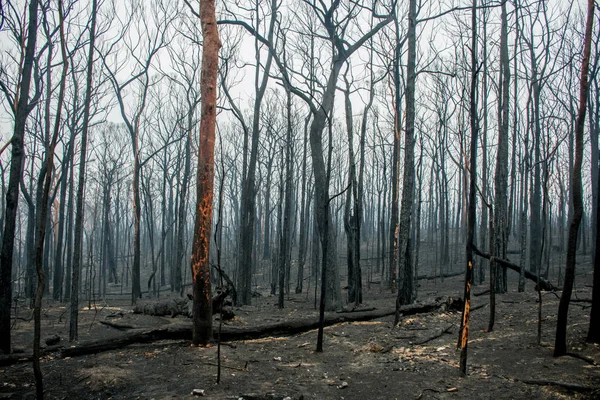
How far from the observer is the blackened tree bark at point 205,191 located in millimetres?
5828

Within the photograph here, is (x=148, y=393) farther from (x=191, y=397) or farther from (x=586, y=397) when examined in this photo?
(x=586, y=397)

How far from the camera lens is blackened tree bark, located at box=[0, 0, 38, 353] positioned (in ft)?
19.9

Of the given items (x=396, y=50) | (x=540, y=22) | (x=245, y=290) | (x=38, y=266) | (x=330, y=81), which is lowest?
(x=245, y=290)

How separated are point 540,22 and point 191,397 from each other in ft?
54.4

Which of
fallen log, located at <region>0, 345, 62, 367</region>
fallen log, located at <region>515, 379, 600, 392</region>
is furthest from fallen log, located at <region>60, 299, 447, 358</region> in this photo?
fallen log, located at <region>515, 379, 600, 392</region>

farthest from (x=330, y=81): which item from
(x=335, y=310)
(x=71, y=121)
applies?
(x=71, y=121)

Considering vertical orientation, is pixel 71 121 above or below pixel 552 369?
above

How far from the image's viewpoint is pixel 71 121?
52.6ft

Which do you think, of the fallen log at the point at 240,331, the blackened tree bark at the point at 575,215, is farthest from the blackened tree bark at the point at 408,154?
the blackened tree bark at the point at 575,215

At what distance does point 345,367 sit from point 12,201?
6.08 m

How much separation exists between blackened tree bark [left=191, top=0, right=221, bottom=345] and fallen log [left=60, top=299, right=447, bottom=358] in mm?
542

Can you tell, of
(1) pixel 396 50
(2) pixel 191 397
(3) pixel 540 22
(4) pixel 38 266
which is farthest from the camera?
(3) pixel 540 22

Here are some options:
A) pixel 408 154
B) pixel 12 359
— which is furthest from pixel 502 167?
pixel 12 359

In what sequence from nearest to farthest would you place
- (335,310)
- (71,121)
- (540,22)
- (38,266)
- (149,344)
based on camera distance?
(38,266), (149,344), (335,310), (540,22), (71,121)
